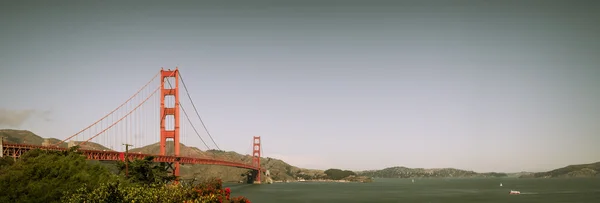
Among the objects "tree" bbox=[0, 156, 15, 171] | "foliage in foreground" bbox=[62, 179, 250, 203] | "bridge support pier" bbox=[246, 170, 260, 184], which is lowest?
"bridge support pier" bbox=[246, 170, 260, 184]

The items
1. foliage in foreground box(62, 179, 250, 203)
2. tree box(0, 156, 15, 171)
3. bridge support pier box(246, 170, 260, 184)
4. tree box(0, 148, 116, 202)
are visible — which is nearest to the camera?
foliage in foreground box(62, 179, 250, 203)

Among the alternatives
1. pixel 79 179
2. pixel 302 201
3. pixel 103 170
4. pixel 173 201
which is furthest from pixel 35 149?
pixel 302 201

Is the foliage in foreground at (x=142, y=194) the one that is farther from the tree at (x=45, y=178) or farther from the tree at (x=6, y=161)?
the tree at (x=6, y=161)

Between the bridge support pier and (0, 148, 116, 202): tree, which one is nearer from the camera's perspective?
(0, 148, 116, 202): tree

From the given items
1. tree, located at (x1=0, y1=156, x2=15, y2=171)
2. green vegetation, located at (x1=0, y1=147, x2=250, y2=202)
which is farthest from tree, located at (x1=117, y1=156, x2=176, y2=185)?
tree, located at (x1=0, y1=156, x2=15, y2=171)

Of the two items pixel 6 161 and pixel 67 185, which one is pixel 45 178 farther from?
pixel 6 161

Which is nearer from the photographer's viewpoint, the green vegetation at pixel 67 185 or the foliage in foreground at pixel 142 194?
the foliage in foreground at pixel 142 194

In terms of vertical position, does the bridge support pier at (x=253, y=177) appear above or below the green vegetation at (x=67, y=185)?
below

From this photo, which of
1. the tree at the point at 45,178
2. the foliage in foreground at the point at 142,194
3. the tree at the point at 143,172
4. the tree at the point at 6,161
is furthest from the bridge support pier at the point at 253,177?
the foliage in foreground at the point at 142,194

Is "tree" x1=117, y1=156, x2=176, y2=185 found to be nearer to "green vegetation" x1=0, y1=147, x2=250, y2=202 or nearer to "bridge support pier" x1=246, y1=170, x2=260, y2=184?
"green vegetation" x1=0, y1=147, x2=250, y2=202

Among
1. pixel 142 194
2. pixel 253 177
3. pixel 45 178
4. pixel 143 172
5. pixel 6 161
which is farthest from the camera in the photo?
pixel 253 177

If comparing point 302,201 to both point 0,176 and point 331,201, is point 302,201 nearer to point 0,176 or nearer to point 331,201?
point 331,201

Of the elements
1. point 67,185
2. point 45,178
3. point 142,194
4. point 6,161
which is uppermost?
point 6,161

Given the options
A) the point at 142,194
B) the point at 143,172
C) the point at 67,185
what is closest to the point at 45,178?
the point at 67,185
